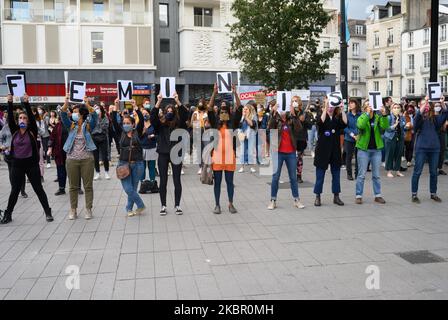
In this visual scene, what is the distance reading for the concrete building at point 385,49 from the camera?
62.4 m

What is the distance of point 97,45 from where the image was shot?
1435 inches

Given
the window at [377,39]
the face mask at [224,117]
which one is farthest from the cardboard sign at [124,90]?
the window at [377,39]

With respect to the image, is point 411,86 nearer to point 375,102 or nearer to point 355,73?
point 355,73

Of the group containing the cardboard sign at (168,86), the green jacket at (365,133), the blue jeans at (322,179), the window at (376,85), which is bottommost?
the blue jeans at (322,179)

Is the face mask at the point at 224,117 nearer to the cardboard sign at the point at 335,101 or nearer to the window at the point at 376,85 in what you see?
the cardboard sign at the point at 335,101

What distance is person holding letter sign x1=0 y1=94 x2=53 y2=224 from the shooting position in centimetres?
804

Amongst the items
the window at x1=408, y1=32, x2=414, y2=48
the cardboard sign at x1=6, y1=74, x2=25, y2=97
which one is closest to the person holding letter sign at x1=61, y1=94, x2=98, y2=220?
the cardboard sign at x1=6, y1=74, x2=25, y2=97

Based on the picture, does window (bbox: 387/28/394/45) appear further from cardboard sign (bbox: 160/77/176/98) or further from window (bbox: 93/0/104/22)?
cardboard sign (bbox: 160/77/176/98)

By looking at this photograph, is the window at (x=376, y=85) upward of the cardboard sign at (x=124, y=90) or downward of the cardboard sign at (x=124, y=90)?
upward

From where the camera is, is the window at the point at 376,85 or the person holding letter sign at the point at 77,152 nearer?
the person holding letter sign at the point at 77,152

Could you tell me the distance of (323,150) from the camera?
9.06m

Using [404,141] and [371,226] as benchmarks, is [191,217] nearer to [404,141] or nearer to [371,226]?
[371,226]

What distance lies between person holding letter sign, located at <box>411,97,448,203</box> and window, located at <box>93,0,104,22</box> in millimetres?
31515

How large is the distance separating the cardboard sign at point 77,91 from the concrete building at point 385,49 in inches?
2249
